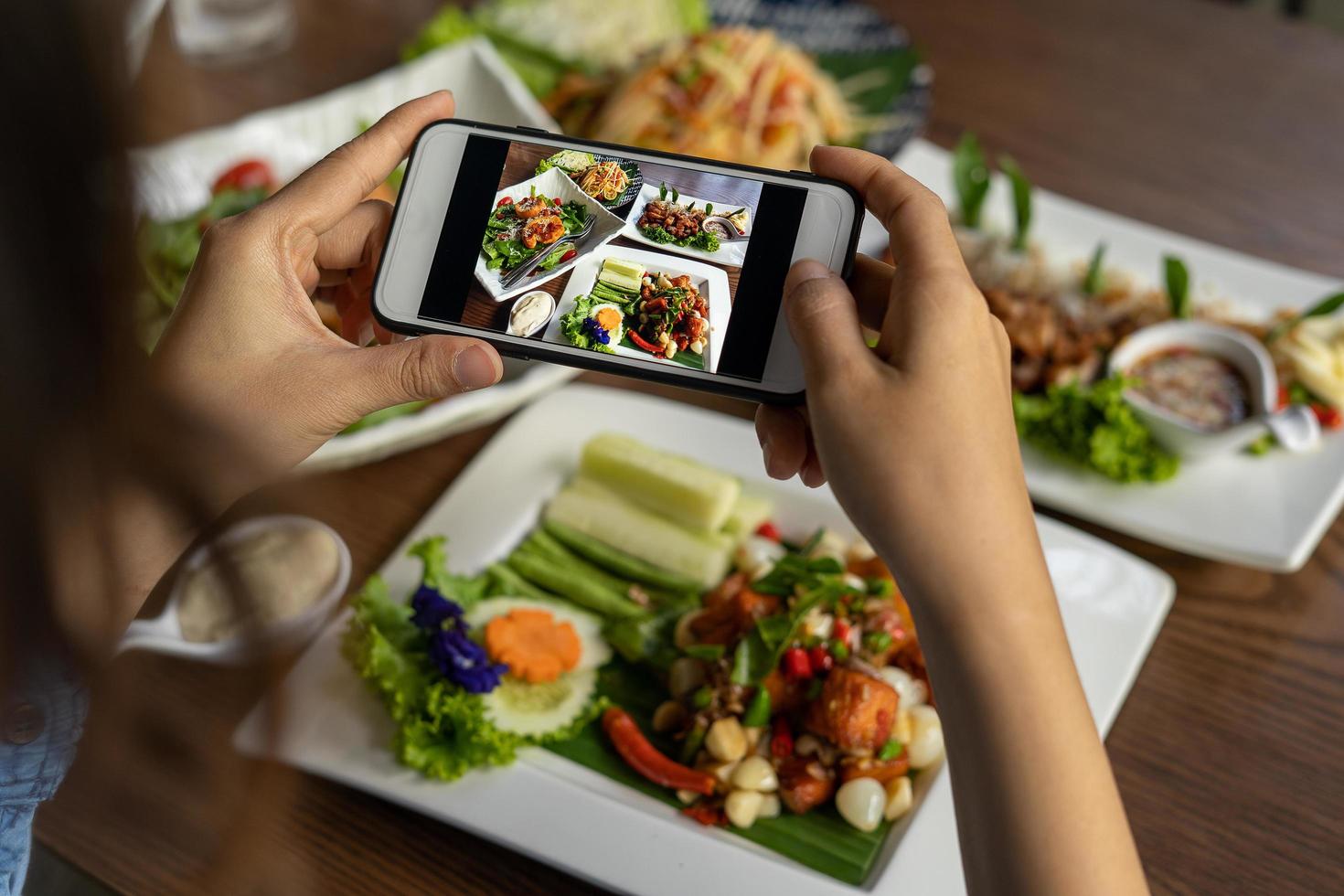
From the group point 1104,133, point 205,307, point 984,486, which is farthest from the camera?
point 1104,133

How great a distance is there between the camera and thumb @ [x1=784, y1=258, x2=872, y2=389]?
3.52 feet

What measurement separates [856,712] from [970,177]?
1.31m

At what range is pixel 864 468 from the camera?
104 cm

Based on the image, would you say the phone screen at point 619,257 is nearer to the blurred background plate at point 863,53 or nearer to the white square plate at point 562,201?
the white square plate at point 562,201

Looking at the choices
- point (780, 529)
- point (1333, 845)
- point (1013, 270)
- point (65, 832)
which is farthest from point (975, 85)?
point (65, 832)

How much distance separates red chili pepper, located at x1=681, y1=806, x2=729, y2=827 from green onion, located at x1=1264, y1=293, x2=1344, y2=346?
1.45 meters

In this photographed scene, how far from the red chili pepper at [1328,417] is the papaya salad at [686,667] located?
944 mm

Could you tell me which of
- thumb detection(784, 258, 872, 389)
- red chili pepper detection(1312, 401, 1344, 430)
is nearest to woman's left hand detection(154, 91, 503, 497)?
thumb detection(784, 258, 872, 389)

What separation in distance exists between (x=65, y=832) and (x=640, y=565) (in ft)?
2.98

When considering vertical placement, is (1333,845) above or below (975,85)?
below

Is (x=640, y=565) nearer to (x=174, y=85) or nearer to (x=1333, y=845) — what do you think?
(x=1333, y=845)

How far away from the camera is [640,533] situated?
1815mm

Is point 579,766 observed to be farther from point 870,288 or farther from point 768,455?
point 870,288

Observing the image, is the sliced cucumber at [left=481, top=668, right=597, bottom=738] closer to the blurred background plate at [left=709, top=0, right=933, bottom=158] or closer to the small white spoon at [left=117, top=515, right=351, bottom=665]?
the small white spoon at [left=117, top=515, right=351, bottom=665]
